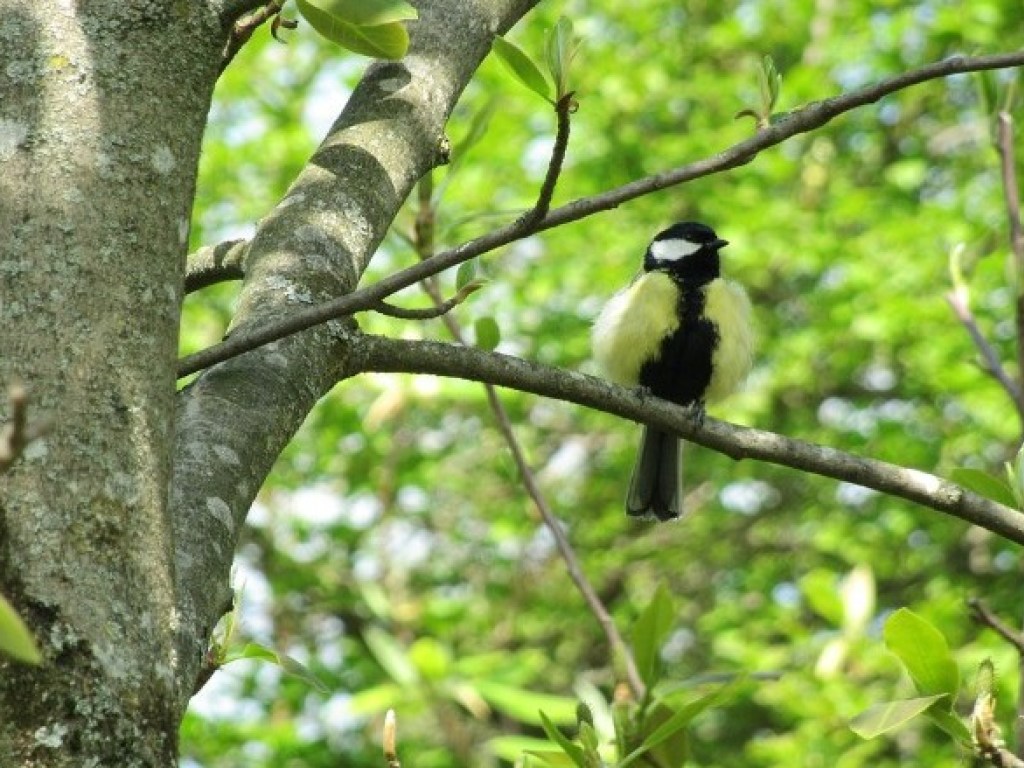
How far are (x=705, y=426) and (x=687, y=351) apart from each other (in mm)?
2214

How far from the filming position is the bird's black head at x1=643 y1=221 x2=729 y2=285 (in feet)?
14.2

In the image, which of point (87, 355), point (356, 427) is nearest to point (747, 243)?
point (356, 427)

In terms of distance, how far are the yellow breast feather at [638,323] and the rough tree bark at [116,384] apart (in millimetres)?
2482

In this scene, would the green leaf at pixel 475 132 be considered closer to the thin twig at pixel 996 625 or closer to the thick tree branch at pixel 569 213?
the thick tree branch at pixel 569 213

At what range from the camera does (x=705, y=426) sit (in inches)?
80.4

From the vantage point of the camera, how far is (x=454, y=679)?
4422mm

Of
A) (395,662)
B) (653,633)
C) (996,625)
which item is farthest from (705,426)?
(395,662)

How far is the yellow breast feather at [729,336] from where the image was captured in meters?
4.23

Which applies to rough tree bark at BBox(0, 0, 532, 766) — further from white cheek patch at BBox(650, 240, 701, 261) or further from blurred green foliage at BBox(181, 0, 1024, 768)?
blurred green foliage at BBox(181, 0, 1024, 768)

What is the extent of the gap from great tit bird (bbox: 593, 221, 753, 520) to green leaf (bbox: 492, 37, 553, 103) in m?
2.46

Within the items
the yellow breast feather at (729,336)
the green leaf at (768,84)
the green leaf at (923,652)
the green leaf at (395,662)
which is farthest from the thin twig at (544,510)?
the yellow breast feather at (729,336)

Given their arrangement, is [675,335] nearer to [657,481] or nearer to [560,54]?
[657,481]

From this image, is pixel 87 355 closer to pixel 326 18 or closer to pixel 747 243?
pixel 326 18

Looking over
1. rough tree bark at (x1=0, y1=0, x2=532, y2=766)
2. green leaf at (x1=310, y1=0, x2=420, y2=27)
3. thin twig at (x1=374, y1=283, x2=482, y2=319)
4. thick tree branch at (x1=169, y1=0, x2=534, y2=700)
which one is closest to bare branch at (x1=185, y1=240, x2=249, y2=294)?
thick tree branch at (x1=169, y1=0, x2=534, y2=700)
